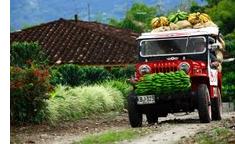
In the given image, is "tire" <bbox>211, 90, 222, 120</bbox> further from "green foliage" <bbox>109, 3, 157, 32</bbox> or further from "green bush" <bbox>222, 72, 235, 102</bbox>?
"green foliage" <bbox>109, 3, 157, 32</bbox>

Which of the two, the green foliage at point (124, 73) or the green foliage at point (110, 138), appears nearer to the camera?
the green foliage at point (110, 138)

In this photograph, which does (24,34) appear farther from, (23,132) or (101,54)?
(23,132)

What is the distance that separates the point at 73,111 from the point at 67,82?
23.6 ft

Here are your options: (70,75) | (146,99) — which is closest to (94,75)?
(70,75)

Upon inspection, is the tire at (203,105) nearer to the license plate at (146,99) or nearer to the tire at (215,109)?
the license plate at (146,99)

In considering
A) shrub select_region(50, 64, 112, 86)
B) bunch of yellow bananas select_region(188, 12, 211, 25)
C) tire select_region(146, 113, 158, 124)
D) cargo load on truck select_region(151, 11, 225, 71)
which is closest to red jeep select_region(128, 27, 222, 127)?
tire select_region(146, 113, 158, 124)

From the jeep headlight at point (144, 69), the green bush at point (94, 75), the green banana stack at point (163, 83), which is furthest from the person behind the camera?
the green bush at point (94, 75)

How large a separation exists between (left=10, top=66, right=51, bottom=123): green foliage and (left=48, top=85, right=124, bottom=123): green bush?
86 cm

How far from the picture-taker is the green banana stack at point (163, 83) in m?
17.4

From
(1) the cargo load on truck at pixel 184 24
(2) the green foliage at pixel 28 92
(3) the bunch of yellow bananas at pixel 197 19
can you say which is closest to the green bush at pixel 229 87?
(1) the cargo load on truck at pixel 184 24

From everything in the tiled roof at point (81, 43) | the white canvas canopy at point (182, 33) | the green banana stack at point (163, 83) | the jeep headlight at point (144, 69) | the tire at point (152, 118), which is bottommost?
the tire at point (152, 118)

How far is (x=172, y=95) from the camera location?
17500mm

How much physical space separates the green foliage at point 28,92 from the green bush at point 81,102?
855 millimetres

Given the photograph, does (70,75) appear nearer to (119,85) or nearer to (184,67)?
(119,85)
